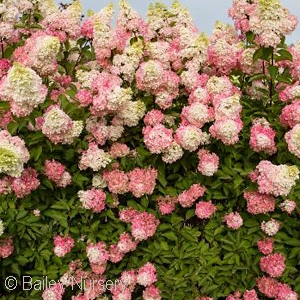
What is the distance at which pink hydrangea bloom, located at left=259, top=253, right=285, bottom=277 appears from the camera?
4227 mm

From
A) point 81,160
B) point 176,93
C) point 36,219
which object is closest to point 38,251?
point 36,219

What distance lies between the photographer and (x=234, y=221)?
425 centimetres

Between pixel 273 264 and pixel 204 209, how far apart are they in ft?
2.00

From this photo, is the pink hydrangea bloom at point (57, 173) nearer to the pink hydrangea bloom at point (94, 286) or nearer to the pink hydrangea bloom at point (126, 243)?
the pink hydrangea bloom at point (126, 243)

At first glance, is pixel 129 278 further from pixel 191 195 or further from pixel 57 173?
pixel 57 173

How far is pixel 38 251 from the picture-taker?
169 inches

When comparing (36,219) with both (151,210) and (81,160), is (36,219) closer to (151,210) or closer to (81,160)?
(81,160)

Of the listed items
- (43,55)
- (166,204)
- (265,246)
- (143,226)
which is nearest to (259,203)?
(265,246)

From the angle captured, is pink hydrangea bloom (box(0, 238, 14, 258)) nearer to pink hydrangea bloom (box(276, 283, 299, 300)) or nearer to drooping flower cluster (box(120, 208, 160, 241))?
drooping flower cluster (box(120, 208, 160, 241))

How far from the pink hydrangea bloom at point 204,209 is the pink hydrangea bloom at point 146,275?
48 cm

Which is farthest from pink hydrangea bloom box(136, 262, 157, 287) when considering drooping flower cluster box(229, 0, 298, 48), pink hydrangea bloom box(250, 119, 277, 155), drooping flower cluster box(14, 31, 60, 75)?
drooping flower cluster box(229, 0, 298, 48)

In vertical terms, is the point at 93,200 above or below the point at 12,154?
below

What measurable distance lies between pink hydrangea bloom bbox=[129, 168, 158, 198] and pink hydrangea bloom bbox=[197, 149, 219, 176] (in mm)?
324

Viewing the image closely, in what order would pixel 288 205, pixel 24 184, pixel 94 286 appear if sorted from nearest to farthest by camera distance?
pixel 24 184, pixel 288 205, pixel 94 286
